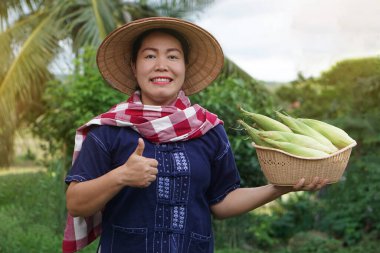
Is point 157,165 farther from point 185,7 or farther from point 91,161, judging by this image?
point 185,7

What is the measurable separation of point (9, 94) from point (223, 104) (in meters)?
4.61

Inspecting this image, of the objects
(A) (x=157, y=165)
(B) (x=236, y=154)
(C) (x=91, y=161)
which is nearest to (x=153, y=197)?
(A) (x=157, y=165)

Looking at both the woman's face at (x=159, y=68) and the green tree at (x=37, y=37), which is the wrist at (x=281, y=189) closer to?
the woman's face at (x=159, y=68)

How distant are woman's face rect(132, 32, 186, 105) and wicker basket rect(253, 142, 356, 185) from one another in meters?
0.41

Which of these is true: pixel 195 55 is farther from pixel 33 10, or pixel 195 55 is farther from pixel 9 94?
pixel 33 10

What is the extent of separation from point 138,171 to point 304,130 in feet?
2.27

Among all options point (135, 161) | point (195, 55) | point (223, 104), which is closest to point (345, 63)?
point (223, 104)

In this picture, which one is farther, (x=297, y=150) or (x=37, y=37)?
(x=37, y=37)

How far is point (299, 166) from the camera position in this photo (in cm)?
234

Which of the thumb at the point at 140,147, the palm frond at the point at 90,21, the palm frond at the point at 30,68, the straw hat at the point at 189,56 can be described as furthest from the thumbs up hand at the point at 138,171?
the palm frond at the point at 30,68

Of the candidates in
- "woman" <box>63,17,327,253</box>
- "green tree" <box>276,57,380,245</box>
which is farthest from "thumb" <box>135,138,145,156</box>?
"green tree" <box>276,57,380,245</box>

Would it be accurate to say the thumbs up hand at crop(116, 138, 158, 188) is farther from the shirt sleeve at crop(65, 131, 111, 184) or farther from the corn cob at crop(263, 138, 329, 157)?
the corn cob at crop(263, 138, 329, 157)

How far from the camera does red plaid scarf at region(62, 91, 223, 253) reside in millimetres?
2484

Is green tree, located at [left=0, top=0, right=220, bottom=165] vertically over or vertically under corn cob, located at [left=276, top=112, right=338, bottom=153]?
over
